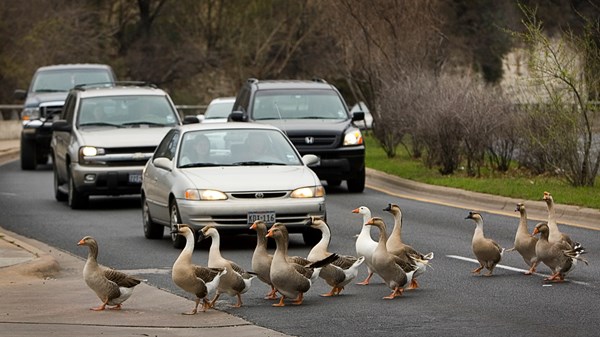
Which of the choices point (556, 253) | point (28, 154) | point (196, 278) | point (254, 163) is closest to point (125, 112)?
point (254, 163)

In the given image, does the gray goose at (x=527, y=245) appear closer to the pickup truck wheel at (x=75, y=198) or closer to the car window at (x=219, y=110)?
the pickup truck wheel at (x=75, y=198)

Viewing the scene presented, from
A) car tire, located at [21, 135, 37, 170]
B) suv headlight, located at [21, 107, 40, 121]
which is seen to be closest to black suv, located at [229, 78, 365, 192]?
car tire, located at [21, 135, 37, 170]

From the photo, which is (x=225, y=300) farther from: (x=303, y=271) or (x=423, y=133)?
(x=423, y=133)

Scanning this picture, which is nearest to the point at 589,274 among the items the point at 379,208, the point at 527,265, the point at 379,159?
the point at 527,265

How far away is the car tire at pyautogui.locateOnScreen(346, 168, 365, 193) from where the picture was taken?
84.8 ft

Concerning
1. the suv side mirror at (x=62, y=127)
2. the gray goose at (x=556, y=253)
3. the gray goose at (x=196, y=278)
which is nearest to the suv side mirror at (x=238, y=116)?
the suv side mirror at (x=62, y=127)

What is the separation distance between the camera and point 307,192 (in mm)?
17172

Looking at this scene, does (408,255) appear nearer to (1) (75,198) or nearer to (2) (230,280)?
(2) (230,280)

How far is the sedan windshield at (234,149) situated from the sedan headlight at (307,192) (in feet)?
3.27

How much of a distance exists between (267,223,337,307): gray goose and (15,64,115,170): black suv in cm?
2024

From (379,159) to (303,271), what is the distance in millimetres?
20626

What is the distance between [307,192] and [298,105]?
979cm

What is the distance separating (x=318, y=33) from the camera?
6406cm

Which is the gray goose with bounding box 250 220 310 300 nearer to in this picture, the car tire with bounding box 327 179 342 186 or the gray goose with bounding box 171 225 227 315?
the gray goose with bounding box 171 225 227 315
